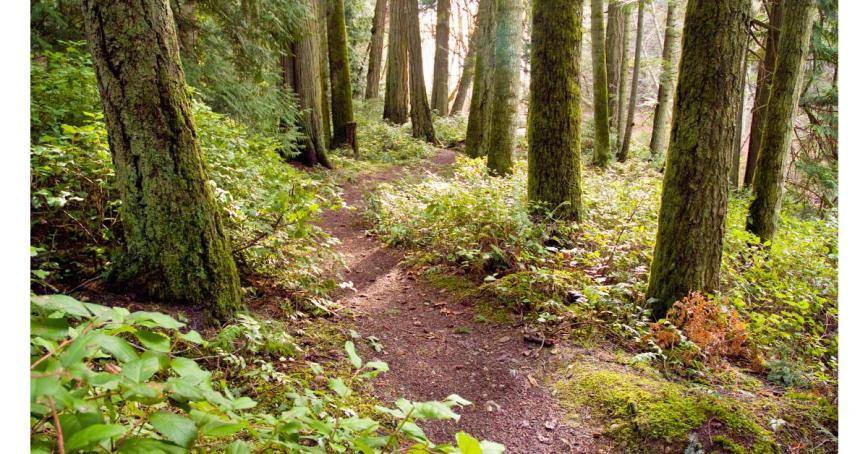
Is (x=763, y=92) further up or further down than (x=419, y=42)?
further down

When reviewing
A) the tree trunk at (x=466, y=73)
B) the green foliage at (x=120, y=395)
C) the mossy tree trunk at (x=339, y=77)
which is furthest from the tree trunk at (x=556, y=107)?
the tree trunk at (x=466, y=73)

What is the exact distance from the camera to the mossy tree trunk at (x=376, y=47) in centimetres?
2064

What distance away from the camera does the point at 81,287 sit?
11.4ft

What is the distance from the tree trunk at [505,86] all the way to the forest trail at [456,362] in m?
4.44

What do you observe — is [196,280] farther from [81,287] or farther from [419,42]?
[419,42]

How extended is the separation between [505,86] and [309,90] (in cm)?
477

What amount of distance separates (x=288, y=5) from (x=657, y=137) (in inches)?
591

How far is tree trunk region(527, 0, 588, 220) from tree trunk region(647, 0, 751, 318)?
1.95 m

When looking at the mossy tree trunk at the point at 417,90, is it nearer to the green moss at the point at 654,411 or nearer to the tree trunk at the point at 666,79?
the tree trunk at the point at 666,79

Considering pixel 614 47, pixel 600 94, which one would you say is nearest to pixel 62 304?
pixel 600 94

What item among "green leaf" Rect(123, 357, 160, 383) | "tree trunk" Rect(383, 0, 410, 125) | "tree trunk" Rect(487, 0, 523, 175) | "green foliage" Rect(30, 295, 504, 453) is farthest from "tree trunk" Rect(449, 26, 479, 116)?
"green leaf" Rect(123, 357, 160, 383)

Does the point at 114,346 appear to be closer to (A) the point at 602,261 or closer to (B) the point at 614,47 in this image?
(A) the point at 602,261

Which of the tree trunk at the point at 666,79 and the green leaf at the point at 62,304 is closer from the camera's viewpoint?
the green leaf at the point at 62,304
